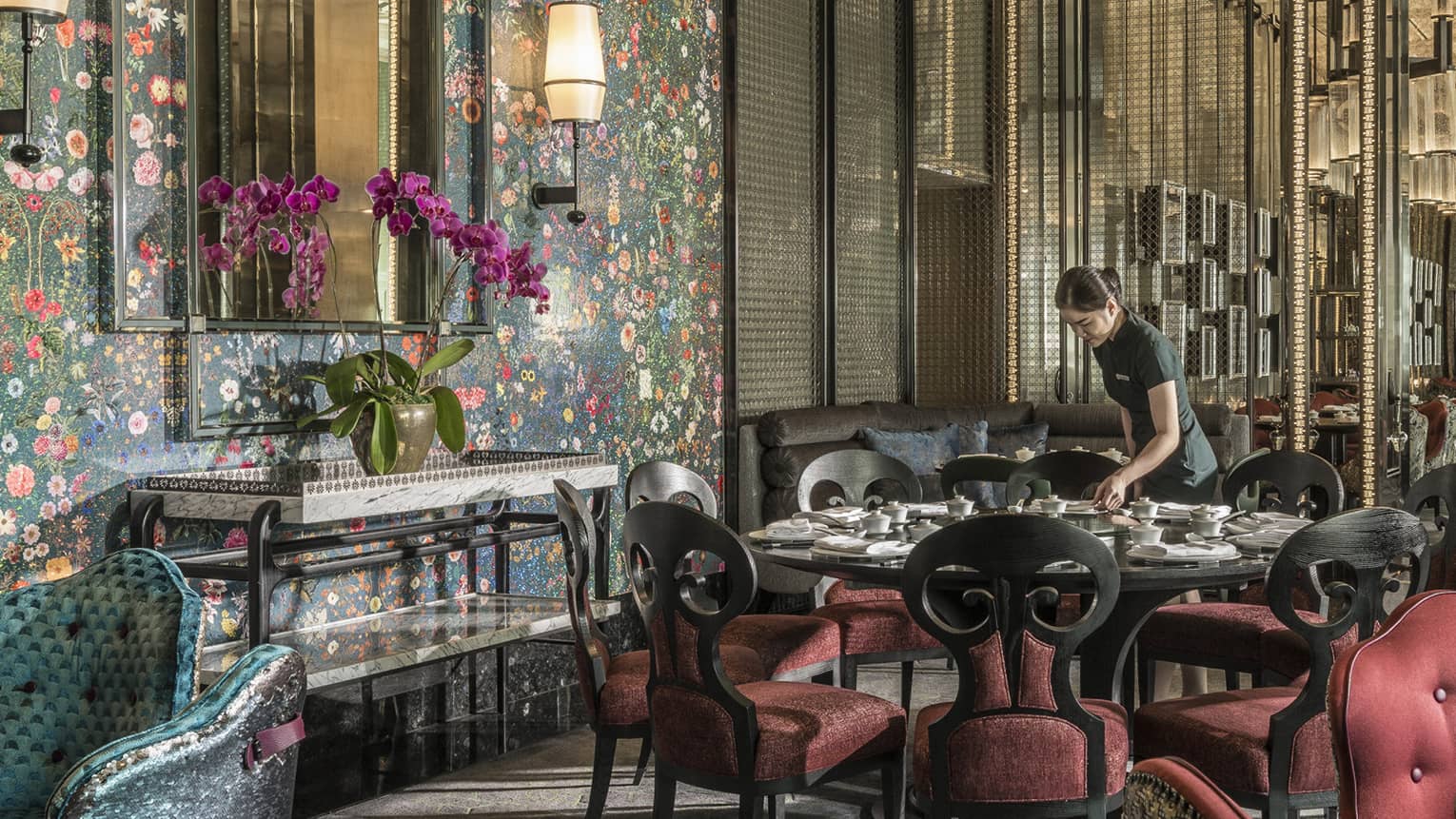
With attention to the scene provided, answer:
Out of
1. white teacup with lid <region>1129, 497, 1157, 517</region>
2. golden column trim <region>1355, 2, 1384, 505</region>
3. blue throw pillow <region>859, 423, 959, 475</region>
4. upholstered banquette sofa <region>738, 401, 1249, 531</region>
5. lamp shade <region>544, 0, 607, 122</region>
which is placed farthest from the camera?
blue throw pillow <region>859, 423, 959, 475</region>

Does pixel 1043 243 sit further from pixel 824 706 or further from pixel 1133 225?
pixel 824 706

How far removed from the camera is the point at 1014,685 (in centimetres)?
280

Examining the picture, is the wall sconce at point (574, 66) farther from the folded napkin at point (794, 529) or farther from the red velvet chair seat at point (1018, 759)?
the red velvet chair seat at point (1018, 759)

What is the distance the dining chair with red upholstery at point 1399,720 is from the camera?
179 centimetres

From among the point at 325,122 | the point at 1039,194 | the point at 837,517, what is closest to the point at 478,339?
the point at 325,122

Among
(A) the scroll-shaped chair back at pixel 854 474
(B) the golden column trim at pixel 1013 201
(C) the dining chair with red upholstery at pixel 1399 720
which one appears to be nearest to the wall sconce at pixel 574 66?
(A) the scroll-shaped chair back at pixel 854 474

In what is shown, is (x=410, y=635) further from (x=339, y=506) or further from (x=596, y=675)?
(x=596, y=675)

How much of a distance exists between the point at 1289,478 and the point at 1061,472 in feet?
2.40

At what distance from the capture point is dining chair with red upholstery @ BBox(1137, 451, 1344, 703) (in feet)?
12.4

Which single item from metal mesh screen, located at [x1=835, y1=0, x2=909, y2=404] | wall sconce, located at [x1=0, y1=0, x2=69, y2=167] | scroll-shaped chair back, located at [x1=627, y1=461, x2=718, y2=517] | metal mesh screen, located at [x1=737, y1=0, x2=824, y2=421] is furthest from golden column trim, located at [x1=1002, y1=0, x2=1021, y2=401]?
wall sconce, located at [x1=0, y1=0, x2=69, y2=167]

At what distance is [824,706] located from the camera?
308cm

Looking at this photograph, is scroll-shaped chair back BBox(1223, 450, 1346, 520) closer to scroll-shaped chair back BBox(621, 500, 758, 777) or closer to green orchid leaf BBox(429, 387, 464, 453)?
scroll-shaped chair back BBox(621, 500, 758, 777)

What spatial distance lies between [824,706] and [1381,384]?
178 inches

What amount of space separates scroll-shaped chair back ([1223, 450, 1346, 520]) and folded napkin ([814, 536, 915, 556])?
1599mm
